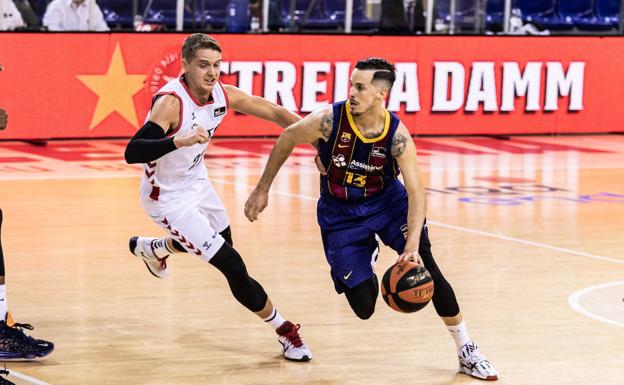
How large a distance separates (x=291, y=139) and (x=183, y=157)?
69 cm

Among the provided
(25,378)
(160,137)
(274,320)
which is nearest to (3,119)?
(160,137)

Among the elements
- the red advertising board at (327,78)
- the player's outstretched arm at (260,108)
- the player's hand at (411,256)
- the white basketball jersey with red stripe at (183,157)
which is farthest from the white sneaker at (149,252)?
the red advertising board at (327,78)

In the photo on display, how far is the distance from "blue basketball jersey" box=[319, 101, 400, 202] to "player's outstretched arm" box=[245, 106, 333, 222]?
5cm

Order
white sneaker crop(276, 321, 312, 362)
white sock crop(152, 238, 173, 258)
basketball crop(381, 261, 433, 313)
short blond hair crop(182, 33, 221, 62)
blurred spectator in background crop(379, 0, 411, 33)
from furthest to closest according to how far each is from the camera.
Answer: blurred spectator in background crop(379, 0, 411, 33) → white sock crop(152, 238, 173, 258) → white sneaker crop(276, 321, 312, 362) → short blond hair crop(182, 33, 221, 62) → basketball crop(381, 261, 433, 313)

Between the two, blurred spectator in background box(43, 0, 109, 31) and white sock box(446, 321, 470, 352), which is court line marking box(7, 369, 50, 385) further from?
blurred spectator in background box(43, 0, 109, 31)

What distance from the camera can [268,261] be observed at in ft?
32.8

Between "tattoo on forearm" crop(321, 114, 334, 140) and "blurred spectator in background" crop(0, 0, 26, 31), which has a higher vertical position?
"blurred spectator in background" crop(0, 0, 26, 31)

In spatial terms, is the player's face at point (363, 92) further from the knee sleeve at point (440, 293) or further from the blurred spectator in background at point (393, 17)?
the blurred spectator in background at point (393, 17)

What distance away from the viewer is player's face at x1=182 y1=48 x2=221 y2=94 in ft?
23.3

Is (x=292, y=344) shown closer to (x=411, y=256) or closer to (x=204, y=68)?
(x=411, y=256)

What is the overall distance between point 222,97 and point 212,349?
1.42m

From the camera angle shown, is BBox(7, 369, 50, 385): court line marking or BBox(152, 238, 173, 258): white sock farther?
BBox(152, 238, 173, 258): white sock

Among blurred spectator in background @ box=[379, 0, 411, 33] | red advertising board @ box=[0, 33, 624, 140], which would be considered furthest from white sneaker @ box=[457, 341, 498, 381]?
blurred spectator in background @ box=[379, 0, 411, 33]

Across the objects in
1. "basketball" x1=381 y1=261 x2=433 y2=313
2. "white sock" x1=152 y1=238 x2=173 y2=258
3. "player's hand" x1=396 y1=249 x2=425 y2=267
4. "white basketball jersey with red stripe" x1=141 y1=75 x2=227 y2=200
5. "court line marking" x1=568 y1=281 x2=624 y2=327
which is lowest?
"court line marking" x1=568 y1=281 x2=624 y2=327
